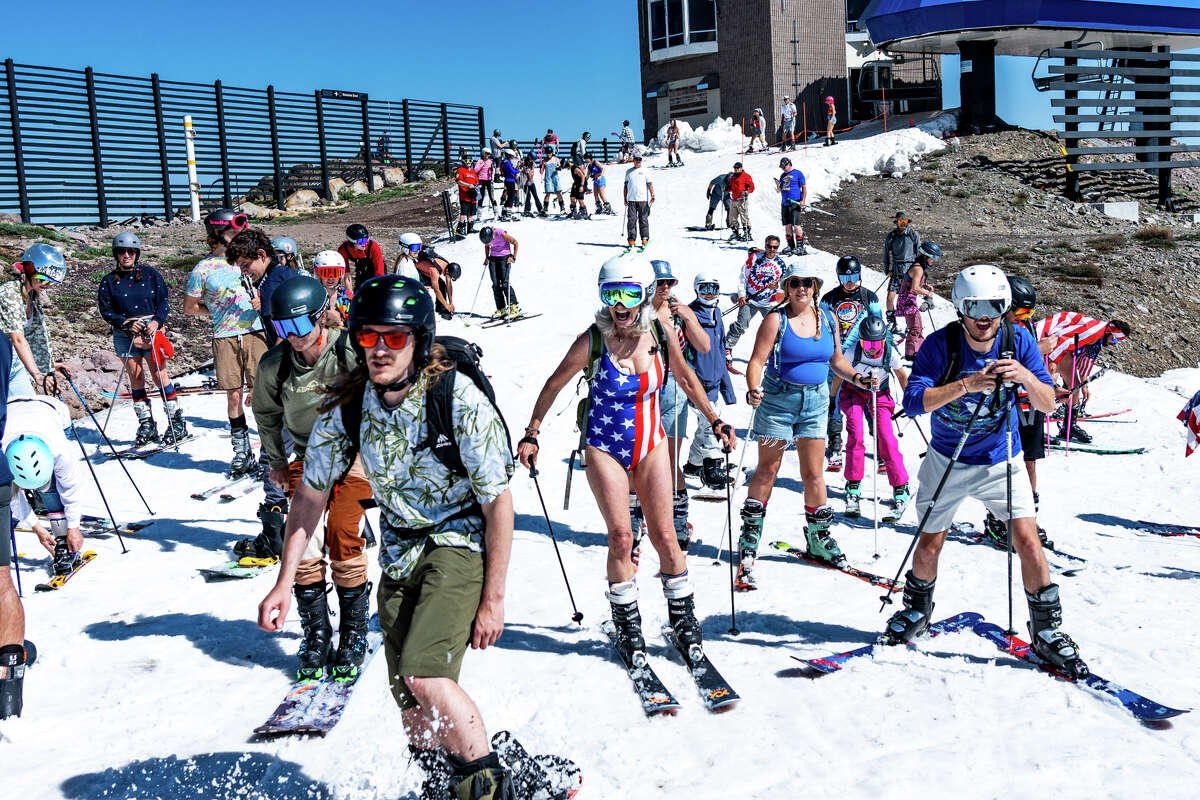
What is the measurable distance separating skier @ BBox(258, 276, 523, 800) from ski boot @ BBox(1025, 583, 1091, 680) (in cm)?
298

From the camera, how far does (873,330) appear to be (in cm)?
762

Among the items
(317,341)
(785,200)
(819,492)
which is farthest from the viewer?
(785,200)

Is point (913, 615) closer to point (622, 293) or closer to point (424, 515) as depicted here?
point (622, 293)

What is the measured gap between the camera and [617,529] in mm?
4668

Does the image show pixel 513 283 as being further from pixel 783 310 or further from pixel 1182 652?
pixel 1182 652

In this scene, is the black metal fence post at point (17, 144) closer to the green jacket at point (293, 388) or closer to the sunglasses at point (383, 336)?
the green jacket at point (293, 388)

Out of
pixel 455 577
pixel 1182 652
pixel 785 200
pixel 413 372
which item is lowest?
pixel 1182 652

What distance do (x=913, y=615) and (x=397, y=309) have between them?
341 centimetres

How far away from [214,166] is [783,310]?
24.0 meters

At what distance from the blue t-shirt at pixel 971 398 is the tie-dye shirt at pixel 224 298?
6.05 metres

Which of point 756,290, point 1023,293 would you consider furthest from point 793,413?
point 756,290

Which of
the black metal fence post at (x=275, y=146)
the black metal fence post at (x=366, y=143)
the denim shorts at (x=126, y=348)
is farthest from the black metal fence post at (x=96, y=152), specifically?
the denim shorts at (x=126, y=348)

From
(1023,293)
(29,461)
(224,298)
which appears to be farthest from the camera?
(224,298)

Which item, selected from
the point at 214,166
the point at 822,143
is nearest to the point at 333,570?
the point at 214,166
